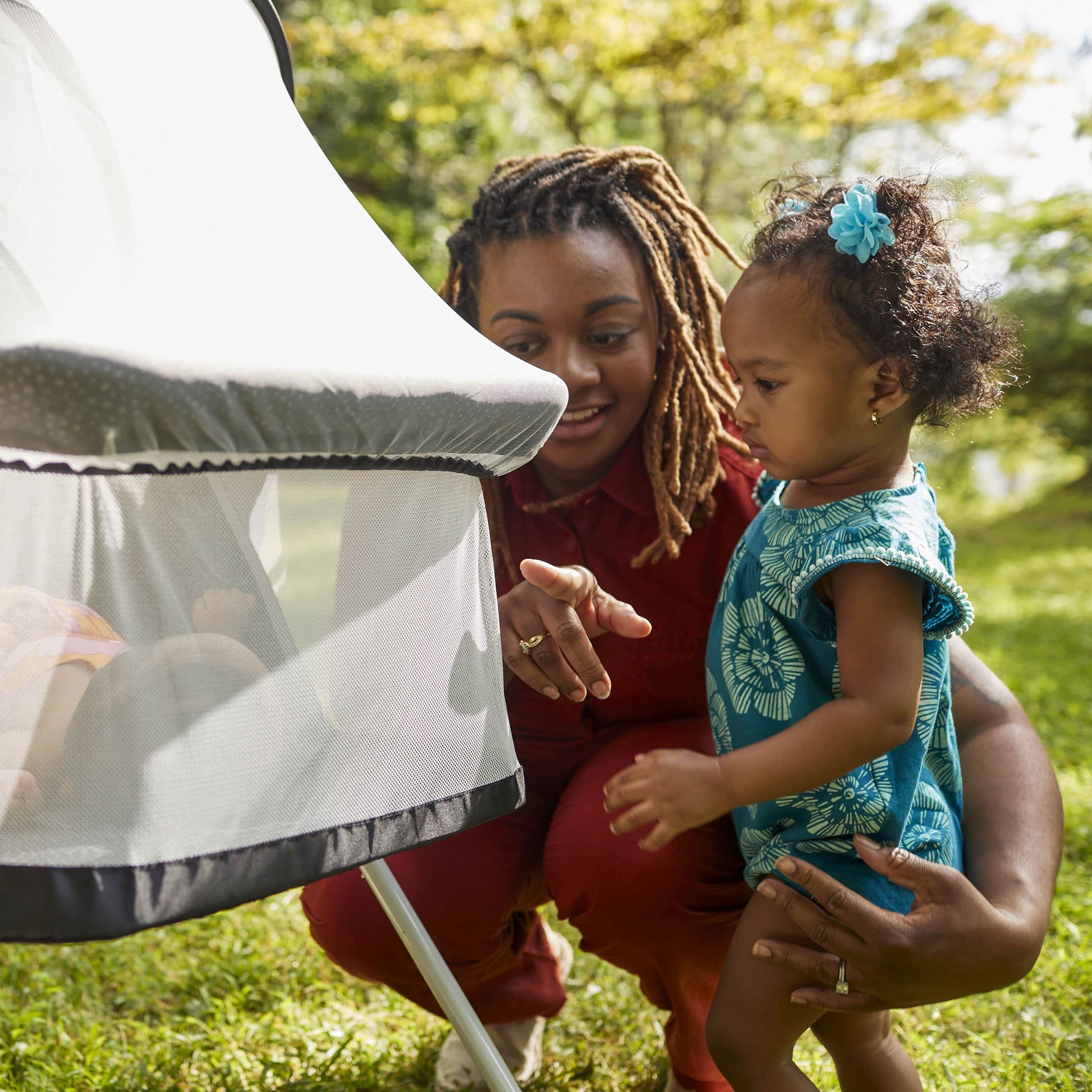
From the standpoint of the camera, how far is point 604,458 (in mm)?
1829

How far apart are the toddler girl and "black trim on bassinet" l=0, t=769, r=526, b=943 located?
0.40m

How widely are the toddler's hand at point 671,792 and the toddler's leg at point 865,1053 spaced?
0.48 m

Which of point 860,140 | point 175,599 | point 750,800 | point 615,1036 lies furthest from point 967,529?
point 175,599

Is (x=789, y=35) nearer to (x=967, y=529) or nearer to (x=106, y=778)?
(x=967, y=529)

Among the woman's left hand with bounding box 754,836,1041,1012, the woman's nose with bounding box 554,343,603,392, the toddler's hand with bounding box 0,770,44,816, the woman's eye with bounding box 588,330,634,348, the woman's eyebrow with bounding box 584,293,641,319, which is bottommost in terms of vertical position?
the woman's left hand with bounding box 754,836,1041,1012

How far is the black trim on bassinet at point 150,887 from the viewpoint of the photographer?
0.84m

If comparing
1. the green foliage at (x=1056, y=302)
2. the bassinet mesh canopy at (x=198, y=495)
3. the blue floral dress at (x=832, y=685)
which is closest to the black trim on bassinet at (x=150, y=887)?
the bassinet mesh canopy at (x=198, y=495)

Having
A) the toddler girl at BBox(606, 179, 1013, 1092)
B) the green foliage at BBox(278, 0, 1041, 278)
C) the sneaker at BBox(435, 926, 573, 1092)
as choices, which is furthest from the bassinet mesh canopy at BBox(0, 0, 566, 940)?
the green foliage at BBox(278, 0, 1041, 278)

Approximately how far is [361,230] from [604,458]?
30.8 inches

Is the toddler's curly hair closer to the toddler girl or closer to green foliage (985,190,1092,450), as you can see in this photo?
the toddler girl

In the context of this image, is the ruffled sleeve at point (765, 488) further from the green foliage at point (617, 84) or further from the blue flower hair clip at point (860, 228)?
the green foliage at point (617, 84)

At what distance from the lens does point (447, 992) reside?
1.28 meters

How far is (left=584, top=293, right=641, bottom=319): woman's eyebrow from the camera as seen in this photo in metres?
1.70

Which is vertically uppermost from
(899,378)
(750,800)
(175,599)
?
(899,378)
